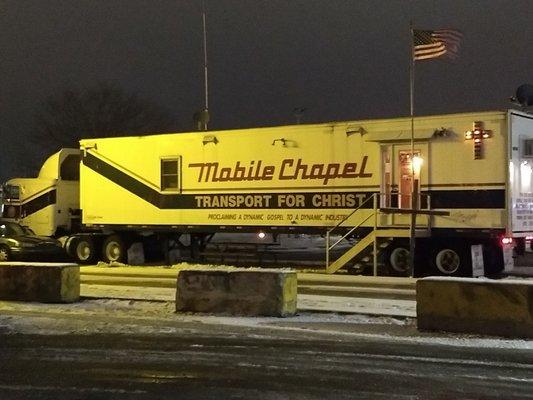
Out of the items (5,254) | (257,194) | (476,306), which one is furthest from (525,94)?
(5,254)

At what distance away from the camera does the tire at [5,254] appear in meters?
24.8

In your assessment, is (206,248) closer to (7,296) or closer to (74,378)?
(7,296)

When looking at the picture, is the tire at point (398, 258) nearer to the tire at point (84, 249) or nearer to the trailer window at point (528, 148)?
the trailer window at point (528, 148)

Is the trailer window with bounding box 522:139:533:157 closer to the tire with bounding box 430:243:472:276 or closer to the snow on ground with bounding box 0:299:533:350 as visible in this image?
the tire with bounding box 430:243:472:276

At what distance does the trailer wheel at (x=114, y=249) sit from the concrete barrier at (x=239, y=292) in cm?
1130

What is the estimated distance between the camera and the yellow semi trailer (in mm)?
17969

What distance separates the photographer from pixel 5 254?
81.7 ft

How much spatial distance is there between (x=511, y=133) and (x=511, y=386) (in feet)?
35.8

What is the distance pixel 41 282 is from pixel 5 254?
11.5 metres

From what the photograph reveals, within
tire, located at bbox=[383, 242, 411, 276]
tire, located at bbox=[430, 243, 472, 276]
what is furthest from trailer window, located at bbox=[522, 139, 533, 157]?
tire, located at bbox=[383, 242, 411, 276]

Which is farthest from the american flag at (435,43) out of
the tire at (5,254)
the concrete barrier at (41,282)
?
the tire at (5,254)

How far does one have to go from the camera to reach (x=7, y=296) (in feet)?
47.6

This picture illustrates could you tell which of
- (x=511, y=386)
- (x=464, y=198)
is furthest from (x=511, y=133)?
(x=511, y=386)

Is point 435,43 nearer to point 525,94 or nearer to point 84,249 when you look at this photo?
point 525,94
